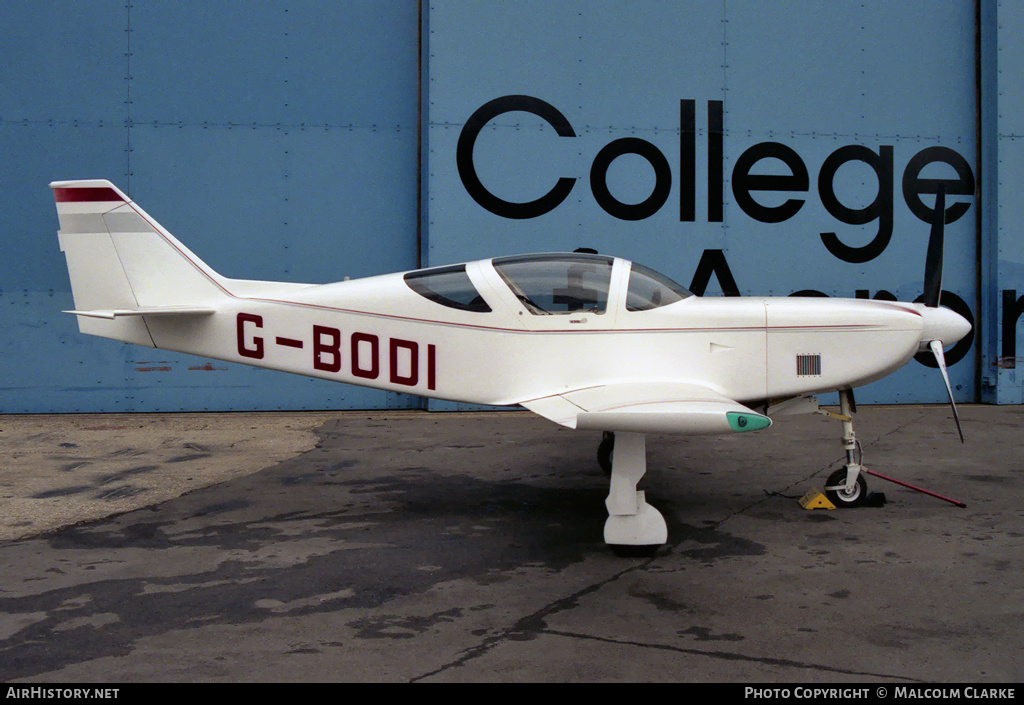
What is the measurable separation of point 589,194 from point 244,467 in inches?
237

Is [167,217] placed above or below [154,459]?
above

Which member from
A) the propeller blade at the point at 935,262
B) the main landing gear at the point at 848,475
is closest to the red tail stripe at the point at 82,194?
the main landing gear at the point at 848,475

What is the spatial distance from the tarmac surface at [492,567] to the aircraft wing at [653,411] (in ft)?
2.90

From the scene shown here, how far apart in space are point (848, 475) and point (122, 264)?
19.3 ft

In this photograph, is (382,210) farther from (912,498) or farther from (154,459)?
(912,498)

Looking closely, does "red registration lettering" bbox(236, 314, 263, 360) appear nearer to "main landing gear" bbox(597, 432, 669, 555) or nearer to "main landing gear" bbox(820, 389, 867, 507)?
"main landing gear" bbox(597, 432, 669, 555)

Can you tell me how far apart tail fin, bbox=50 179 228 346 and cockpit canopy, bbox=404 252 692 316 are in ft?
6.12

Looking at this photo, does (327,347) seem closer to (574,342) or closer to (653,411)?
(574,342)

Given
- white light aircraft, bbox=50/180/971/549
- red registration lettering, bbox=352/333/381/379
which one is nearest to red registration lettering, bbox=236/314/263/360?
white light aircraft, bbox=50/180/971/549

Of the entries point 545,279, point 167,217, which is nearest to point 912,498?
point 545,279

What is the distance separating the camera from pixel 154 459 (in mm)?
7934

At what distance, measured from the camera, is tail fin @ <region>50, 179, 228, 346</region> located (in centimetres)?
608

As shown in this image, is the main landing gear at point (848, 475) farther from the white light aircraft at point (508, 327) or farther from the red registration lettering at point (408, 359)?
the red registration lettering at point (408, 359)

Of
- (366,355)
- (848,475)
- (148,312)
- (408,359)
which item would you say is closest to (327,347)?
(366,355)
